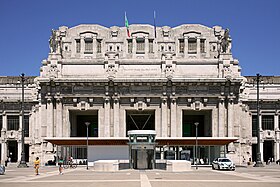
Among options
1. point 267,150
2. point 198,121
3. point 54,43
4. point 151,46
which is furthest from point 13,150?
point 267,150

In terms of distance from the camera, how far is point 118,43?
3711 inches

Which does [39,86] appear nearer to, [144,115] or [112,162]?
[144,115]

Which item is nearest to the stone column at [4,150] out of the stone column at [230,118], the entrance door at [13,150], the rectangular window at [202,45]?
the entrance door at [13,150]

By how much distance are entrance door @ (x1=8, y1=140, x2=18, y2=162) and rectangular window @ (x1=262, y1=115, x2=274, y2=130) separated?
4908cm

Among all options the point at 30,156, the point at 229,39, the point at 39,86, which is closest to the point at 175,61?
the point at 229,39

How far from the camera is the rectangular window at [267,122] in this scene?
93.1 metres

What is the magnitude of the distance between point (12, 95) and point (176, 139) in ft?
133

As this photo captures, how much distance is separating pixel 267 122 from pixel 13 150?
166 feet

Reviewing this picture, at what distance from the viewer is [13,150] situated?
96.8 m

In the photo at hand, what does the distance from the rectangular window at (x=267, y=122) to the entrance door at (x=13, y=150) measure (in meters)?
49.1

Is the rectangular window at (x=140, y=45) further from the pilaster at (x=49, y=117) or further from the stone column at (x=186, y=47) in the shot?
the pilaster at (x=49, y=117)

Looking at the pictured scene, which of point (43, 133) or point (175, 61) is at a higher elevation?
point (175, 61)

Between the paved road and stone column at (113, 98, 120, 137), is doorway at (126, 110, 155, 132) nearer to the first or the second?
stone column at (113, 98, 120, 137)

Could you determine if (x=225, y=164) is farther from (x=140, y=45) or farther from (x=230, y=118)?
(x=140, y=45)
